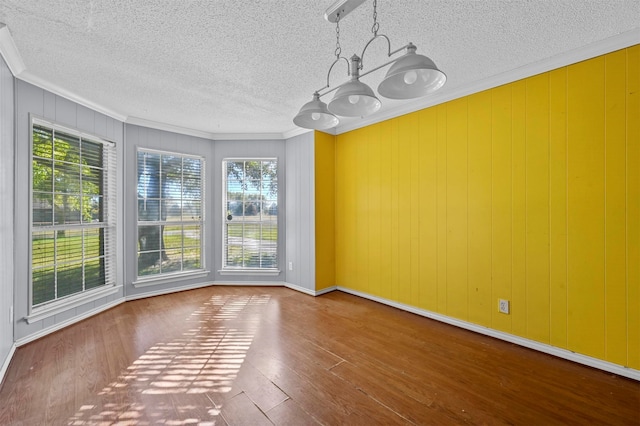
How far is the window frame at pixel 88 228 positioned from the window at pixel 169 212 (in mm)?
343

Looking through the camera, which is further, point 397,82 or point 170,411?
point 170,411

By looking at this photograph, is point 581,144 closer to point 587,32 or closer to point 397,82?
point 587,32

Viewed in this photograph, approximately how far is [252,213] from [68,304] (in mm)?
2490

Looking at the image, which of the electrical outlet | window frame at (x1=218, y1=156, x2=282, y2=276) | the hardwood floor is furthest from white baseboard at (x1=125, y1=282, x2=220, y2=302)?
the electrical outlet

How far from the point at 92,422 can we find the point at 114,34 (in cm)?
259

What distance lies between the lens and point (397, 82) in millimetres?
1419

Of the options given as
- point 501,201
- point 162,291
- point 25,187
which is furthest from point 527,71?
point 162,291

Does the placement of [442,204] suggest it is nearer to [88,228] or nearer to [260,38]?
[260,38]

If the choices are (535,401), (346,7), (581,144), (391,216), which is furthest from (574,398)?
(346,7)

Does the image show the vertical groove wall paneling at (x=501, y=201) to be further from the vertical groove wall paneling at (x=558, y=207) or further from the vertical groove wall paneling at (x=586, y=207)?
the vertical groove wall paneling at (x=586, y=207)

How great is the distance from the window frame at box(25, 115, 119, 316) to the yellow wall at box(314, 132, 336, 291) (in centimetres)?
275

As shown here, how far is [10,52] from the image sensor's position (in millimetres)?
2186

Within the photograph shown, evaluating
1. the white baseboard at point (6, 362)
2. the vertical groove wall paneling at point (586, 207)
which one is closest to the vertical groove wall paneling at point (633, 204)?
the vertical groove wall paneling at point (586, 207)

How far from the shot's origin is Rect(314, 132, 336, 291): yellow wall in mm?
4137
